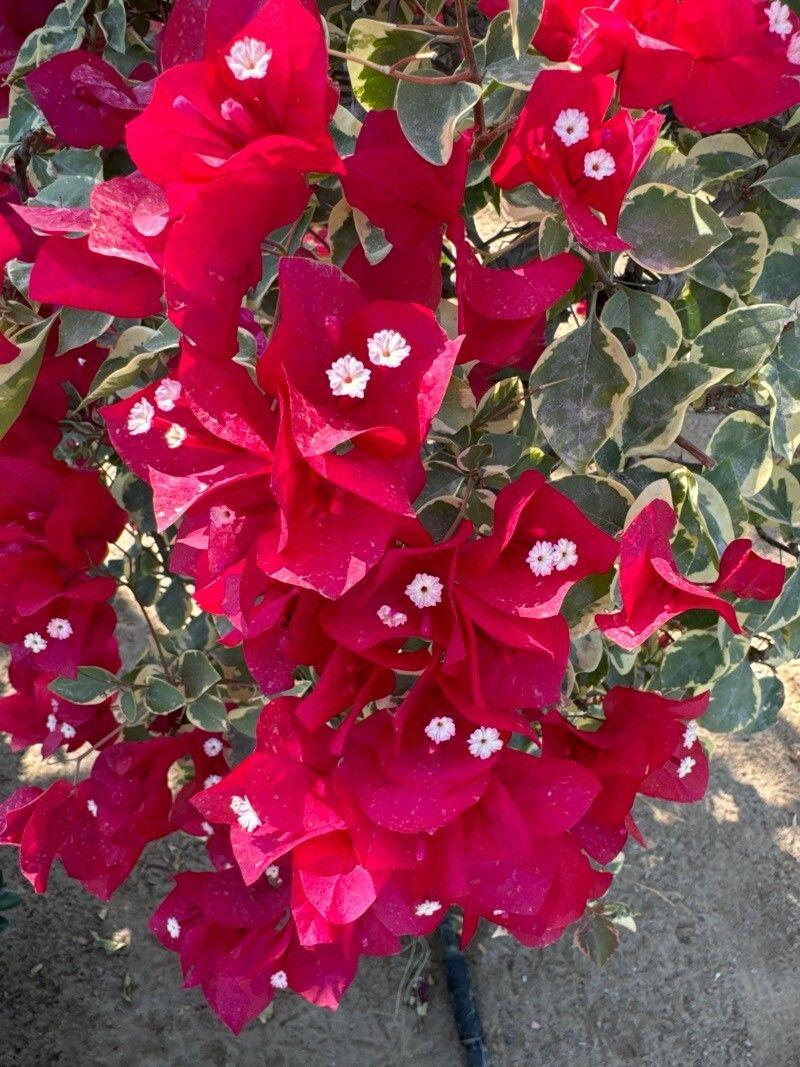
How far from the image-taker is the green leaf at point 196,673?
937 mm

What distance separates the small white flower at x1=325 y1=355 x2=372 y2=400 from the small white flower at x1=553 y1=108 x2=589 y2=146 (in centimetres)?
16

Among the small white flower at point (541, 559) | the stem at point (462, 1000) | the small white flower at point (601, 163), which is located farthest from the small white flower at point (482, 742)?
the stem at point (462, 1000)

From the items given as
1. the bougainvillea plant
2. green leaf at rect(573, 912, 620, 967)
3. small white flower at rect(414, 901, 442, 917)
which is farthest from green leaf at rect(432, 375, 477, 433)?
green leaf at rect(573, 912, 620, 967)

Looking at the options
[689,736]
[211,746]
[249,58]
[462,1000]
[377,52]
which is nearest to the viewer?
[249,58]

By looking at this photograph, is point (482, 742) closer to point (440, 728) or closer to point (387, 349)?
point (440, 728)

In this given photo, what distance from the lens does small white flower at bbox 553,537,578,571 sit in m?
0.58

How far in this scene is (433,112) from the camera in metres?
0.51

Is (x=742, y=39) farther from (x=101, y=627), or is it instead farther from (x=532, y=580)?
(x=101, y=627)

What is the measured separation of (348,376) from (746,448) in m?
0.36

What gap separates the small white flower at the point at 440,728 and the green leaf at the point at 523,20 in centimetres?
36

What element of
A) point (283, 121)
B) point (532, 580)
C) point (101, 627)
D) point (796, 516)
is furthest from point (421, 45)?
point (101, 627)

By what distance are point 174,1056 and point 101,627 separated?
0.85 meters

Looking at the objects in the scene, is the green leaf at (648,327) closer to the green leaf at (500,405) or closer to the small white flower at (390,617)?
the green leaf at (500,405)

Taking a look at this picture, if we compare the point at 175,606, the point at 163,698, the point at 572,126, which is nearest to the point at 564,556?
the point at 572,126
